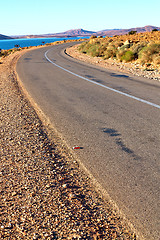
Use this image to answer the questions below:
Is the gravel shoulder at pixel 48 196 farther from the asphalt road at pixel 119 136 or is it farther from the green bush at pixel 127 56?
the green bush at pixel 127 56

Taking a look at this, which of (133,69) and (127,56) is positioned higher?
(127,56)

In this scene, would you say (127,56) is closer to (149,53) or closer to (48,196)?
(149,53)

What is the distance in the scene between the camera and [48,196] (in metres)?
3.20

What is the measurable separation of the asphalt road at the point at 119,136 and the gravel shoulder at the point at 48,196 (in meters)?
0.23

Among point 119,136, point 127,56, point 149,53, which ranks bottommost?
point 119,136

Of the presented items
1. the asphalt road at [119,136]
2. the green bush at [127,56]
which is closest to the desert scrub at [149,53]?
the green bush at [127,56]

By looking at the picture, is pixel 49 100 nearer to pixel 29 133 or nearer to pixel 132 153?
pixel 29 133

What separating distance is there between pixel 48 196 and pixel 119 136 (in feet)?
8.21

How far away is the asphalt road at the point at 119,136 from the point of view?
3150 millimetres

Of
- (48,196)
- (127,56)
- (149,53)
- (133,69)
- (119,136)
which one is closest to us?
(48,196)

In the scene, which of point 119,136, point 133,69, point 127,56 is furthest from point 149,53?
point 119,136

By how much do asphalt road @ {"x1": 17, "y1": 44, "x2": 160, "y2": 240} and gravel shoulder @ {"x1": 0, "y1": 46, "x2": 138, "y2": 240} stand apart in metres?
0.23

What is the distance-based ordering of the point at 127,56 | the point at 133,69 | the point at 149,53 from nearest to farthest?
1. the point at 133,69
2. the point at 149,53
3. the point at 127,56

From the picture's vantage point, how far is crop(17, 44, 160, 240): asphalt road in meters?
3.15
